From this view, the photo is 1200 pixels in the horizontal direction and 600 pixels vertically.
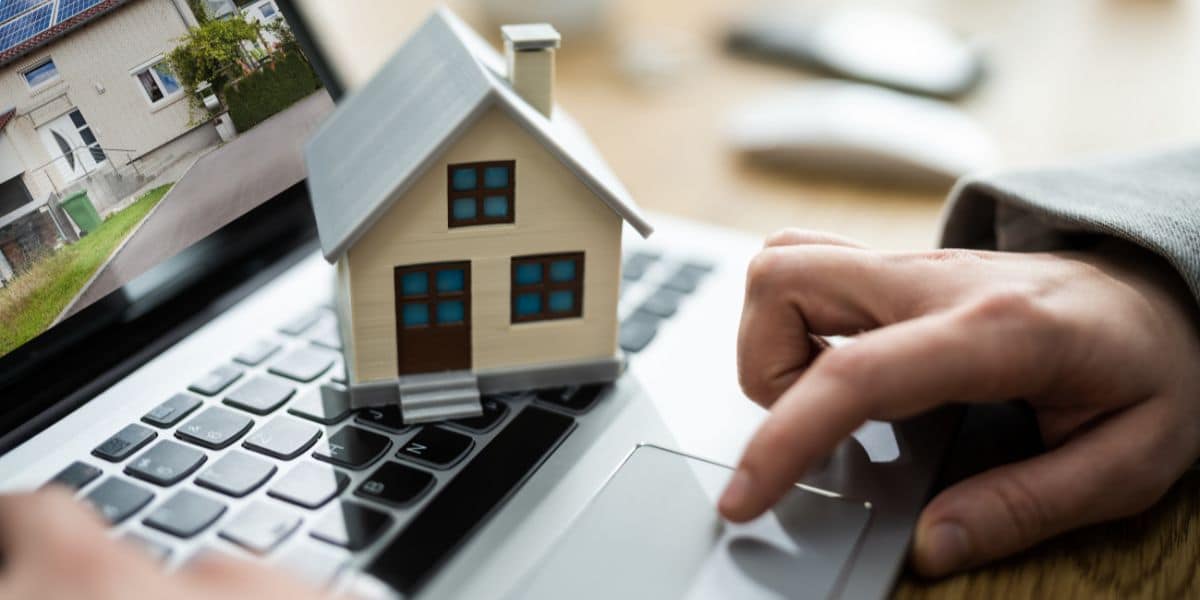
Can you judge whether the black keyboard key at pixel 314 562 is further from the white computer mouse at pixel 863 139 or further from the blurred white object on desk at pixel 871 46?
the blurred white object on desk at pixel 871 46

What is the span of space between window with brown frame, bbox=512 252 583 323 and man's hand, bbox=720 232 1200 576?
102mm

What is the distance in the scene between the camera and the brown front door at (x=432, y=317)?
0.51 meters

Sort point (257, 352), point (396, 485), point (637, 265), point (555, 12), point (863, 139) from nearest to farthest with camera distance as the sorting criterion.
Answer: point (396, 485) → point (257, 352) → point (637, 265) → point (863, 139) → point (555, 12)

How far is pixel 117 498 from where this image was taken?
44cm

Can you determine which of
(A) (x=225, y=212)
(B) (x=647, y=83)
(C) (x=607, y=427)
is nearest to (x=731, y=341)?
(C) (x=607, y=427)

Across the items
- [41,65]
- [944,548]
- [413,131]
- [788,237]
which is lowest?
[944,548]

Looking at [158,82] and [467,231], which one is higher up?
[158,82]

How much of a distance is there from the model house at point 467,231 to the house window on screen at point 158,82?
88 millimetres

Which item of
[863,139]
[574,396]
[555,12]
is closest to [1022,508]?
[574,396]

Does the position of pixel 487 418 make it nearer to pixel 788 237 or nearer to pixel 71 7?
pixel 788 237

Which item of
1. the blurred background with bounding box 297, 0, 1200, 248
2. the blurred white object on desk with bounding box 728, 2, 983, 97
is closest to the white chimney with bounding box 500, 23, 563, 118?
→ the blurred background with bounding box 297, 0, 1200, 248

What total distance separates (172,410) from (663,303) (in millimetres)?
294

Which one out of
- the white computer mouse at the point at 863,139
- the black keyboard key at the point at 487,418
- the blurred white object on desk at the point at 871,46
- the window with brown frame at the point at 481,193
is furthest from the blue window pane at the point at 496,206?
the blurred white object on desk at the point at 871,46

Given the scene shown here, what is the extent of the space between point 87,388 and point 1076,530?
500 mm
